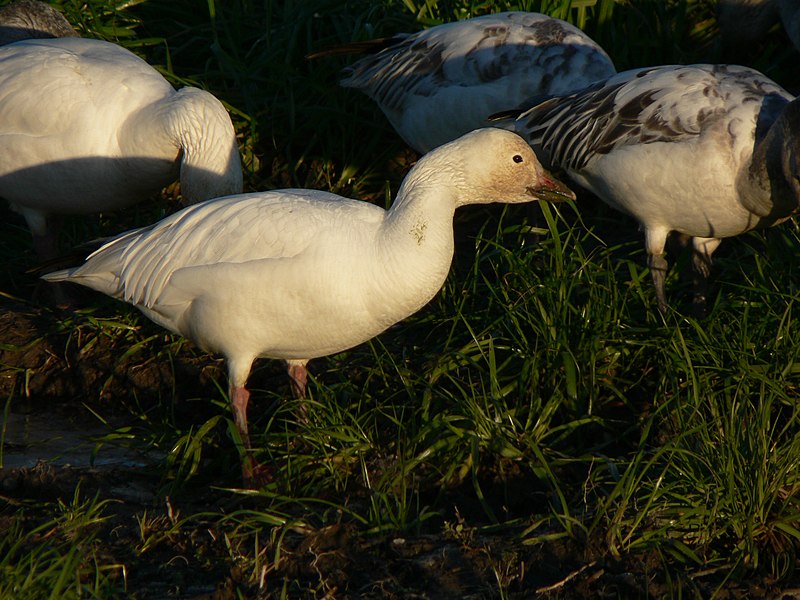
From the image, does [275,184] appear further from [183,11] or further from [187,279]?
[187,279]

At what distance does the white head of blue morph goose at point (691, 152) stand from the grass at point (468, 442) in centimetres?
27

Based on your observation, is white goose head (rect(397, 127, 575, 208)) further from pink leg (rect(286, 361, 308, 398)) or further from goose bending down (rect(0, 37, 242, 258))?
goose bending down (rect(0, 37, 242, 258))

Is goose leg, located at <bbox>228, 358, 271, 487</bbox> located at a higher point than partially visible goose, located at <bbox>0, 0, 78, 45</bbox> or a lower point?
lower

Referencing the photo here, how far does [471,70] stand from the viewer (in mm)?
6633

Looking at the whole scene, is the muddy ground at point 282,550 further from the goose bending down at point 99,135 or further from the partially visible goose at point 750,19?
the partially visible goose at point 750,19

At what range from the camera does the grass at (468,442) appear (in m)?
3.75

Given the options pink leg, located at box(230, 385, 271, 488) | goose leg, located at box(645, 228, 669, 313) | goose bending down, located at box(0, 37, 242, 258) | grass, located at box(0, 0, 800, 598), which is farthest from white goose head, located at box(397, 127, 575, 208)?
goose bending down, located at box(0, 37, 242, 258)

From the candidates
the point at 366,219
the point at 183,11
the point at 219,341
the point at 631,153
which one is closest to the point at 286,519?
the point at 219,341

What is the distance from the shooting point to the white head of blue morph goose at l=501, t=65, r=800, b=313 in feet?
16.8

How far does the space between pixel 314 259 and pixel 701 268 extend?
2.34 m

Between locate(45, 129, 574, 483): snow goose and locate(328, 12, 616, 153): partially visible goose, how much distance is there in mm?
2133

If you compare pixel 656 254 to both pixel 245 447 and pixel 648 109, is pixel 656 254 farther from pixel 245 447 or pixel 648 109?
pixel 245 447

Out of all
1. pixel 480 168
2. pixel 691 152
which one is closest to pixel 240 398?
pixel 480 168

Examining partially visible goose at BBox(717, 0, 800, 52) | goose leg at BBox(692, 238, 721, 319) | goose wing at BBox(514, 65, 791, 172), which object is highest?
goose wing at BBox(514, 65, 791, 172)
